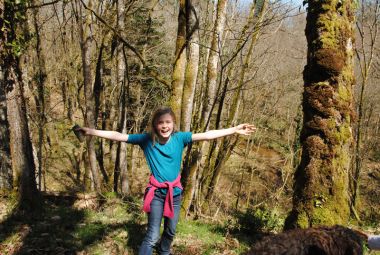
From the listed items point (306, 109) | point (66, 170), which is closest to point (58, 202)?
point (306, 109)

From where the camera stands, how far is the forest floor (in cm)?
484

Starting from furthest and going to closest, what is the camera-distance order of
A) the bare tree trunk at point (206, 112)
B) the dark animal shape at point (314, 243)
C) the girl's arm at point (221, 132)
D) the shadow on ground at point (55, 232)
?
1. the bare tree trunk at point (206, 112)
2. the shadow on ground at point (55, 232)
3. the girl's arm at point (221, 132)
4. the dark animal shape at point (314, 243)

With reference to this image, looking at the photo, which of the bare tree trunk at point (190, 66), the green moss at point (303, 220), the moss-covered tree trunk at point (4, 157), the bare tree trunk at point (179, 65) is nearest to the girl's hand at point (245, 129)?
the green moss at point (303, 220)

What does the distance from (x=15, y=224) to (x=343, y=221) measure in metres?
4.81

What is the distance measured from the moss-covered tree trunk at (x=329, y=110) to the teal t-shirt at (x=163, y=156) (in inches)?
62.6

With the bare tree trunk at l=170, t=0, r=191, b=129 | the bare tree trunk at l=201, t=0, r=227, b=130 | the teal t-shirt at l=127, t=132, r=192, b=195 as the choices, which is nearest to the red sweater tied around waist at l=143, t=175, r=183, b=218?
the teal t-shirt at l=127, t=132, r=192, b=195

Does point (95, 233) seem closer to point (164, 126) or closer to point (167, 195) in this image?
point (167, 195)

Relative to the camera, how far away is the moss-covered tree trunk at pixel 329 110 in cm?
398

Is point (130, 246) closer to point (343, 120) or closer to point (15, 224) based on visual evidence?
point (15, 224)

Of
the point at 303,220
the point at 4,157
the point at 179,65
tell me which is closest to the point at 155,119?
the point at 303,220

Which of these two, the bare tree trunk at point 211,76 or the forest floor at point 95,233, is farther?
the bare tree trunk at point 211,76

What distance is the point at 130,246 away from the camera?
495 centimetres

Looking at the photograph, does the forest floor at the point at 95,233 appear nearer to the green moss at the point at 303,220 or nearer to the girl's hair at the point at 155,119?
the green moss at the point at 303,220

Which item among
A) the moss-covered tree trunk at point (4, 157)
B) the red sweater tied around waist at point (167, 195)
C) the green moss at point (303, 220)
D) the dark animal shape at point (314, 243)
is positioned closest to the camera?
the dark animal shape at point (314, 243)
